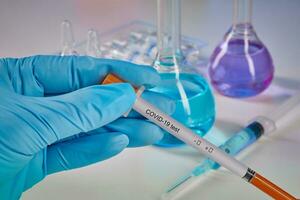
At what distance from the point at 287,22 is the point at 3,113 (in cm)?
80

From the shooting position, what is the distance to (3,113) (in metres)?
0.75

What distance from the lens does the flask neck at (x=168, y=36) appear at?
0.96 m

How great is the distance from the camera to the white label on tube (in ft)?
2.60

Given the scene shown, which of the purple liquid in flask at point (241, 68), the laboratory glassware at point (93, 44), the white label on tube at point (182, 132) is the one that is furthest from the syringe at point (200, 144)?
the laboratory glassware at point (93, 44)

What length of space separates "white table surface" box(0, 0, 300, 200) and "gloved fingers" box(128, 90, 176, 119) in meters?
0.10

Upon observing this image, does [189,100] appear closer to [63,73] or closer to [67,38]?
[63,73]

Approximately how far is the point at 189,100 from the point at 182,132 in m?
0.15

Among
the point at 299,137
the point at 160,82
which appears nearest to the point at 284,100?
the point at 299,137

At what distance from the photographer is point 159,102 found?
2.80 ft

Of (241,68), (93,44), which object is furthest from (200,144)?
(93,44)

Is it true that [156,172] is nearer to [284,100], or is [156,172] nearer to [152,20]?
[284,100]

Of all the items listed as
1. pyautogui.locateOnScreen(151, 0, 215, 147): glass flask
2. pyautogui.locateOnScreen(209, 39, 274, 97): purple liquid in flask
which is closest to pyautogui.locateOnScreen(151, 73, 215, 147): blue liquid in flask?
pyautogui.locateOnScreen(151, 0, 215, 147): glass flask

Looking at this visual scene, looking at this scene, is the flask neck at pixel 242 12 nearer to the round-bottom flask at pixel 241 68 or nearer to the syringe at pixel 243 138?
the round-bottom flask at pixel 241 68

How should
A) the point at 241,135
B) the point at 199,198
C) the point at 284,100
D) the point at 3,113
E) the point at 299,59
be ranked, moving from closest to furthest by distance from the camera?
the point at 3,113
the point at 199,198
the point at 241,135
the point at 284,100
the point at 299,59
